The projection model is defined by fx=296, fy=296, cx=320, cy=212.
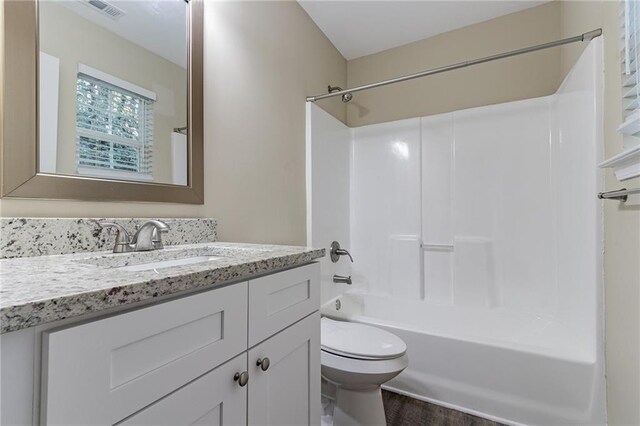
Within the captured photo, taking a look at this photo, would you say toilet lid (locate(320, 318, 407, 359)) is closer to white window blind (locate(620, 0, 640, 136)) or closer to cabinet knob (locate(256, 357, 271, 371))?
cabinet knob (locate(256, 357, 271, 371))

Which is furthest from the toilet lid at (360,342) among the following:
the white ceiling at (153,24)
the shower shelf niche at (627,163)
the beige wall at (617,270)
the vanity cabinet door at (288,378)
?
the white ceiling at (153,24)

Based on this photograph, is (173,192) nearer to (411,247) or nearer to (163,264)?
(163,264)

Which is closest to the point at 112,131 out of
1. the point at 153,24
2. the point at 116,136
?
the point at 116,136

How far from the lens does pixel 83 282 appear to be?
1.58 ft

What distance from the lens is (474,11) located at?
214cm

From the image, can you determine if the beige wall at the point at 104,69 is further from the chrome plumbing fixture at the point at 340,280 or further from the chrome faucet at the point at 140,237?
the chrome plumbing fixture at the point at 340,280

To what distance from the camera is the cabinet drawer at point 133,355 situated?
1.30 ft

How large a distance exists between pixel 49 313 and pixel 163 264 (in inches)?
23.2

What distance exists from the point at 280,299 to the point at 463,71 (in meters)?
2.38

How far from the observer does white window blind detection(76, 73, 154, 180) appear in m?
0.90

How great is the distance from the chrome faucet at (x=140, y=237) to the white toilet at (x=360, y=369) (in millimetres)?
905

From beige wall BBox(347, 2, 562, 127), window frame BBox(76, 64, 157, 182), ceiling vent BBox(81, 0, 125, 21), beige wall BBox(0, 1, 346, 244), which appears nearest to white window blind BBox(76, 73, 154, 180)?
window frame BBox(76, 64, 157, 182)

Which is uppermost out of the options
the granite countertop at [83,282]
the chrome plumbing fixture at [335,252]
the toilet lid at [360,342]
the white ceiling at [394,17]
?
the white ceiling at [394,17]

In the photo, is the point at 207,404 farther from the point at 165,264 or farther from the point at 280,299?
the point at 165,264
